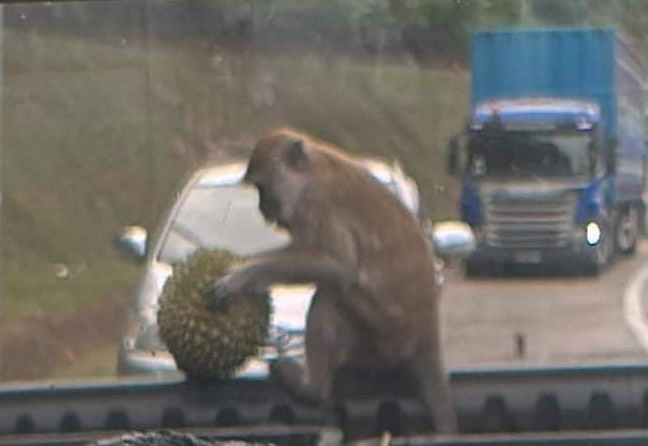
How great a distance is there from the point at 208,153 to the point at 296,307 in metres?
5.52

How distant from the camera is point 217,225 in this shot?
24.3 feet

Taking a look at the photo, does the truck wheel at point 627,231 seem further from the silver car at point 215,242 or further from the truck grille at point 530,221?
the silver car at point 215,242

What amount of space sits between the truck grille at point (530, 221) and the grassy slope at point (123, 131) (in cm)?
49

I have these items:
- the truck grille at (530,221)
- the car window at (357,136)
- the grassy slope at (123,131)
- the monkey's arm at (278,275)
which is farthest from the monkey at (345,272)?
the truck grille at (530,221)

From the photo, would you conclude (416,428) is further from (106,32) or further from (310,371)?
(106,32)

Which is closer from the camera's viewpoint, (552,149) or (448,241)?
(448,241)

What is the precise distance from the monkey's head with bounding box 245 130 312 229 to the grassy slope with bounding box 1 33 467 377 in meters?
4.38

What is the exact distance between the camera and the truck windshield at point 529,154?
33.9 ft

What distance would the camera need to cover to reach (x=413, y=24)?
30.7ft

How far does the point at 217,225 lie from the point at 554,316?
7032 mm

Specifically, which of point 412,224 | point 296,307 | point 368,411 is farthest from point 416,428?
point 296,307

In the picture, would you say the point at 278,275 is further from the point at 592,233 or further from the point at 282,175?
the point at 592,233

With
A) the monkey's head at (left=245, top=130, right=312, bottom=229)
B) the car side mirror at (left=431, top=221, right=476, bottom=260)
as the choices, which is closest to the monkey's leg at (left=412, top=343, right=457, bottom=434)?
the monkey's head at (left=245, top=130, right=312, bottom=229)

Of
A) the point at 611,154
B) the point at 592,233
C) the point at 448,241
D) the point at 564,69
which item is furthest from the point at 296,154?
the point at 611,154
